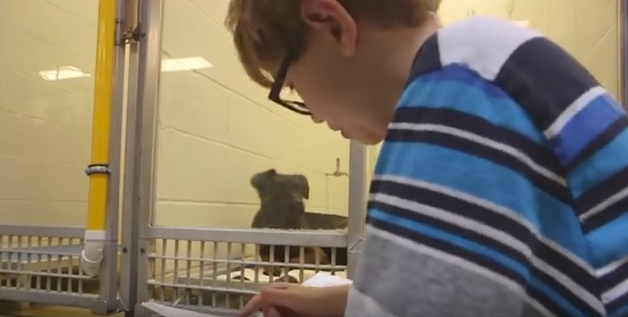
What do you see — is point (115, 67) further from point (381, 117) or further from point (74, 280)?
point (381, 117)

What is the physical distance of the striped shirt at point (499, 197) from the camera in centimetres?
33

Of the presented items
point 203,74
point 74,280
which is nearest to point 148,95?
point 203,74

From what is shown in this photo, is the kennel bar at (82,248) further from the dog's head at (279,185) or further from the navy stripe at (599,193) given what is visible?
the navy stripe at (599,193)

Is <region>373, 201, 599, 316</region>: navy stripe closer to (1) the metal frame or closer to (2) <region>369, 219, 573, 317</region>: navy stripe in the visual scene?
(2) <region>369, 219, 573, 317</region>: navy stripe

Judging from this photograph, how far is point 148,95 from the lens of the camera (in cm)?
119

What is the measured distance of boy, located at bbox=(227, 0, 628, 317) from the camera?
12.8 inches

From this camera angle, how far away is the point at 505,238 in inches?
12.8

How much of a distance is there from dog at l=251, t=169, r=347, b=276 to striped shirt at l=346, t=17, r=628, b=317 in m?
0.68

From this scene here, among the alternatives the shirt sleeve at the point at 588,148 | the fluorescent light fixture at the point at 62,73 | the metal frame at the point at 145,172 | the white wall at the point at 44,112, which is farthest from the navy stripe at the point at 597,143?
the fluorescent light fixture at the point at 62,73

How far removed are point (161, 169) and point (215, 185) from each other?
208 mm

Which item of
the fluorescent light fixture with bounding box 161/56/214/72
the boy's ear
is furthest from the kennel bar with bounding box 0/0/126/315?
the boy's ear

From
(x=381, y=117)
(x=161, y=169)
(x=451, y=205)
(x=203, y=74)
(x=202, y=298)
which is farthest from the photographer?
(x=203, y=74)

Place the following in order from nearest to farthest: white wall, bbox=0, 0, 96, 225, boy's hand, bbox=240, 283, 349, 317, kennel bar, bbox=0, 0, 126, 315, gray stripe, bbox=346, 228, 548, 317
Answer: gray stripe, bbox=346, 228, 548, 317 → boy's hand, bbox=240, 283, 349, 317 → kennel bar, bbox=0, 0, 126, 315 → white wall, bbox=0, 0, 96, 225

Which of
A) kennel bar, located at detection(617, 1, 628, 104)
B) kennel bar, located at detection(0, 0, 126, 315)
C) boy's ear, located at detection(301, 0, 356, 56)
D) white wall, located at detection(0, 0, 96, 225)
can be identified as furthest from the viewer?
white wall, located at detection(0, 0, 96, 225)
